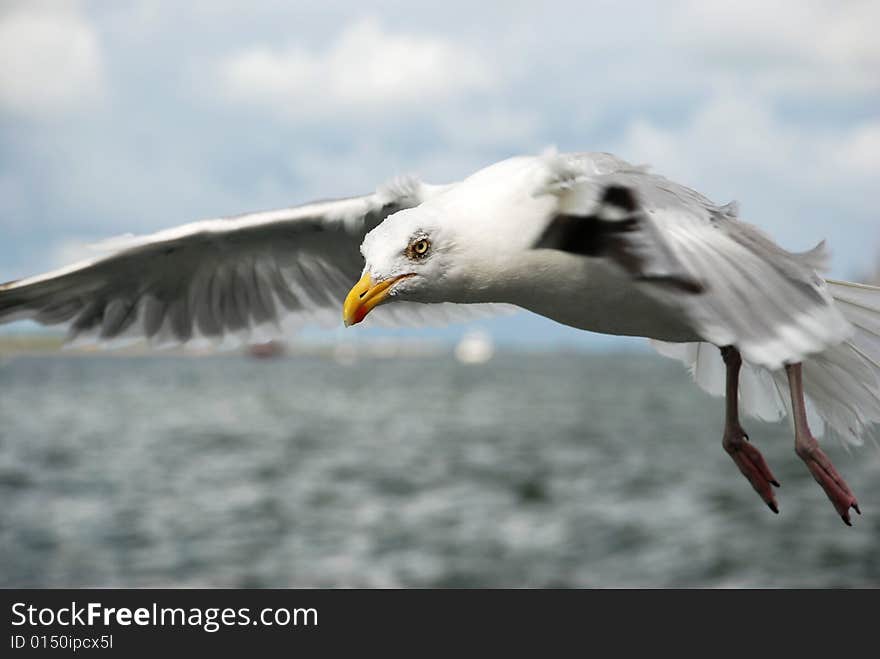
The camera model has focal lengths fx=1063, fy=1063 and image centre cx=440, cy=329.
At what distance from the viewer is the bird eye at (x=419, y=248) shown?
2826 millimetres

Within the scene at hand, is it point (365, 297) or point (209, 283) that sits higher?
point (209, 283)

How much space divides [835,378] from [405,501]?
26.4 metres

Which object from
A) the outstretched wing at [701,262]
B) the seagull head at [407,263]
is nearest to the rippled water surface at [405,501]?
the outstretched wing at [701,262]

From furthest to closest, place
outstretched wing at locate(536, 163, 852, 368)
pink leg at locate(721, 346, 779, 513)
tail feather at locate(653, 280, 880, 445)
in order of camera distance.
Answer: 1. tail feather at locate(653, 280, 880, 445)
2. pink leg at locate(721, 346, 779, 513)
3. outstretched wing at locate(536, 163, 852, 368)

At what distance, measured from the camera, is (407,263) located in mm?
2848

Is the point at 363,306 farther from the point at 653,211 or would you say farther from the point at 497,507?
the point at 497,507

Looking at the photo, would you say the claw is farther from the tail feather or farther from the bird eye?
the bird eye

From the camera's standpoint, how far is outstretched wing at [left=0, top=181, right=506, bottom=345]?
15.6 feet

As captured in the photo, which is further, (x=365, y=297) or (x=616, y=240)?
(x=365, y=297)

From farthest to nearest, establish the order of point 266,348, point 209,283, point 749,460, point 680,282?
1. point 266,348
2. point 209,283
3. point 749,460
4. point 680,282

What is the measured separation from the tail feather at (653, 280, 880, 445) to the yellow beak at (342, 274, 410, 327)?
1.55 meters

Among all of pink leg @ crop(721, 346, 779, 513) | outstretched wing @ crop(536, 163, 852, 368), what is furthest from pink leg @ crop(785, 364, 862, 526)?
outstretched wing @ crop(536, 163, 852, 368)

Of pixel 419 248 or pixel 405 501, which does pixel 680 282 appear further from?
pixel 405 501

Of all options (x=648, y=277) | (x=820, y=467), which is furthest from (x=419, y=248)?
(x=820, y=467)
